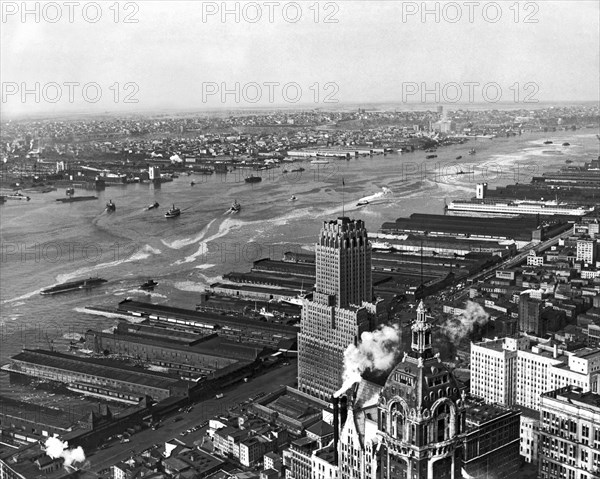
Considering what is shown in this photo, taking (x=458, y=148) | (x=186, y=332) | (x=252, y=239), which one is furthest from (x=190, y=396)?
(x=458, y=148)

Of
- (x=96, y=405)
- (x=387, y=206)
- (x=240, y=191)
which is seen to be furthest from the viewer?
(x=240, y=191)

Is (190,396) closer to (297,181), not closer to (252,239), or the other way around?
(252,239)

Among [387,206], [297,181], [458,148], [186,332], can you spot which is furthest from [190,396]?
[458,148]

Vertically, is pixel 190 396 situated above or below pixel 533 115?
below

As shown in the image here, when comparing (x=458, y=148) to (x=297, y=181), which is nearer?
(x=297, y=181)

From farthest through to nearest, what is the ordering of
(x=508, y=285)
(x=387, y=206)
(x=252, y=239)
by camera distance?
(x=387, y=206) < (x=252, y=239) < (x=508, y=285)

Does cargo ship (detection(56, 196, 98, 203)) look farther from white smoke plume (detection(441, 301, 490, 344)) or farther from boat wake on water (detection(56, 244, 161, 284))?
white smoke plume (detection(441, 301, 490, 344))

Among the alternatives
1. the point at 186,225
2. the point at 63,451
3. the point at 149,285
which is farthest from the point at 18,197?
the point at 63,451
